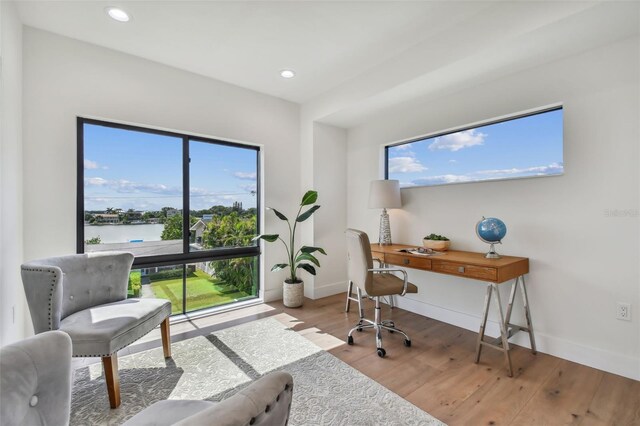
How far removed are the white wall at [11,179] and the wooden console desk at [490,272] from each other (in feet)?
10.3

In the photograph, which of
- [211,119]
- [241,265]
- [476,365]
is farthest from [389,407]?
[211,119]

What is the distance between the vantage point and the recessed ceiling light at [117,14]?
2254mm

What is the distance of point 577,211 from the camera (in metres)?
2.34

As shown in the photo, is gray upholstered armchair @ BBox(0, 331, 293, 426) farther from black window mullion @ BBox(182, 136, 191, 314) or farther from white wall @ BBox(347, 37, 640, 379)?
white wall @ BBox(347, 37, 640, 379)

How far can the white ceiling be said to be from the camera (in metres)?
2.08

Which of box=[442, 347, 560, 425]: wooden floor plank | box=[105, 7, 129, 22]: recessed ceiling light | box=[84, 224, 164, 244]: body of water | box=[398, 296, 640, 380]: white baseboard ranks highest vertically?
box=[105, 7, 129, 22]: recessed ceiling light

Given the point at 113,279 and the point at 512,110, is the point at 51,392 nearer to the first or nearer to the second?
the point at 113,279

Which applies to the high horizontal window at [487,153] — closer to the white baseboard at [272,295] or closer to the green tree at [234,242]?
the green tree at [234,242]

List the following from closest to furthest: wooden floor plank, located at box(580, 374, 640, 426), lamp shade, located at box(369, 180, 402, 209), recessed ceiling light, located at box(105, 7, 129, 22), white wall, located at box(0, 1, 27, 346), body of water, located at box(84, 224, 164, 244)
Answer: wooden floor plank, located at box(580, 374, 640, 426) < white wall, located at box(0, 1, 27, 346) < recessed ceiling light, located at box(105, 7, 129, 22) < body of water, located at box(84, 224, 164, 244) < lamp shade, located at box(369, 180, 402, 209)

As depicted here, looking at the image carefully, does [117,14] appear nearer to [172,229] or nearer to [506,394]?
[172,229]

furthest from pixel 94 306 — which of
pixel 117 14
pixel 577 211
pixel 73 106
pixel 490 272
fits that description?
pixel 577 211

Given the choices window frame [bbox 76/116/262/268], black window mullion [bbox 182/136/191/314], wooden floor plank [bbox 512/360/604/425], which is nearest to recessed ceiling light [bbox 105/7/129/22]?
window frame [bbox 76/116/262/268]

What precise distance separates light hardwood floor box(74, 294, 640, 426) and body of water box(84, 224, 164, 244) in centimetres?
98

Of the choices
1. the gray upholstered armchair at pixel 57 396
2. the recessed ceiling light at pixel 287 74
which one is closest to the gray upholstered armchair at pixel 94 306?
the gray upholstered armchair at pixel 57 396
